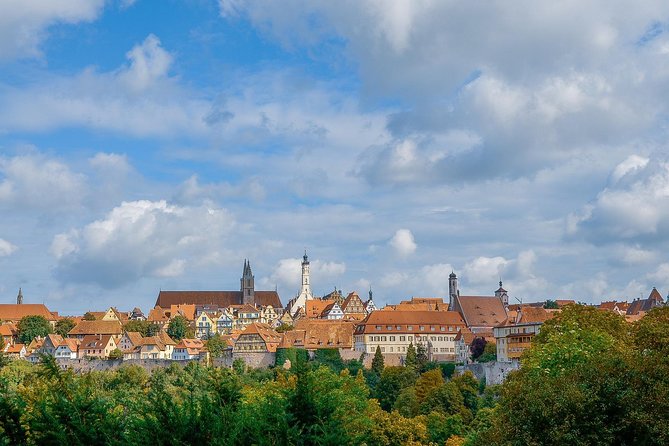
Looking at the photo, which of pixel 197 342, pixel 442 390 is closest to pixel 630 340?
pixel 442 390

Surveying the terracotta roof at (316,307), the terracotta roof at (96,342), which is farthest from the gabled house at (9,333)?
the terracotta roof at (316,307)

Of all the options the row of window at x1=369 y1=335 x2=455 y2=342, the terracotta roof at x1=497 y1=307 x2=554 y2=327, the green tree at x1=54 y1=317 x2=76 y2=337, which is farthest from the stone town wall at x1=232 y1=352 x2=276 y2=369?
the green tree at x1=54 y1=317 x2=76 y2=337

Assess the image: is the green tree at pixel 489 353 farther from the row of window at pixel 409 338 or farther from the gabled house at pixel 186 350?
the gabled house at pixel 186 350

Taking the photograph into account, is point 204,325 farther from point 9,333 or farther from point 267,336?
point 267,336

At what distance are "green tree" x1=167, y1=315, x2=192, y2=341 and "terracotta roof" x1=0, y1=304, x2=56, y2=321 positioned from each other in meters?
27.9

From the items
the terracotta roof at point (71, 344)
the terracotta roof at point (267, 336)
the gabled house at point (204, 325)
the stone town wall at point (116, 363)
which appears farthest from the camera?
the gabled house at point (204, 325)

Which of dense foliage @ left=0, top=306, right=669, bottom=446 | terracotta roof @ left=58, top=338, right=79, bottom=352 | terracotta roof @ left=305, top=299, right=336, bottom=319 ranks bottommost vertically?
dense foliage @ left=0, top=306, right=669, bottom=446

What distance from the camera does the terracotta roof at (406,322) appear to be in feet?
407

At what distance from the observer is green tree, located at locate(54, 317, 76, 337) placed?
146 metres

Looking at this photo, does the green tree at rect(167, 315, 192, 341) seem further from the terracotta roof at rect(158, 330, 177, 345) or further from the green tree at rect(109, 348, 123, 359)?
the green tree at rect(109, 348, 123, 359)

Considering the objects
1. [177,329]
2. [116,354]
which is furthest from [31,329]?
[116,354]

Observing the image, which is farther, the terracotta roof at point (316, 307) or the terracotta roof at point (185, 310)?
the terracotta roof at point (185, 310)

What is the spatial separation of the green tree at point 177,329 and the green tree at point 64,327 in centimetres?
1536

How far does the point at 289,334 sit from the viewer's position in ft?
409
